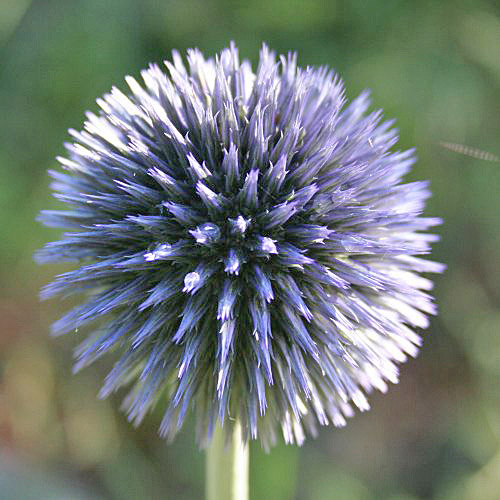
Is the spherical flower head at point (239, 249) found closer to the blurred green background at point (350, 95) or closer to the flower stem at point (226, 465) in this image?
the flower stem at point (226, 465)

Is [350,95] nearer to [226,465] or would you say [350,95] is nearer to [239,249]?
[239,249]

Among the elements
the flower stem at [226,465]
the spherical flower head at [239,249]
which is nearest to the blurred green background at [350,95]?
the flower stem at [226,465]

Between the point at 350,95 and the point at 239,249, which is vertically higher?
the point at 350,95

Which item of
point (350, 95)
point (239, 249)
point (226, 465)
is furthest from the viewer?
point (350, 95)

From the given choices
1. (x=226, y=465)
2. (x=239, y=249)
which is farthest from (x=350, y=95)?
(x=226, y=465)

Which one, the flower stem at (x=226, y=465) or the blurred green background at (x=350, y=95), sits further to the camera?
the blurred green background at (x=350, y=95)
